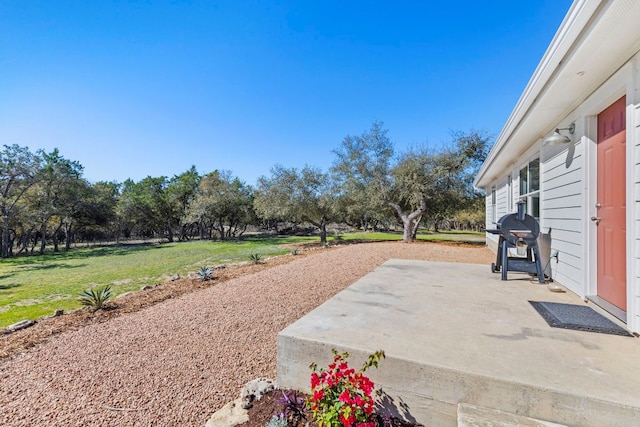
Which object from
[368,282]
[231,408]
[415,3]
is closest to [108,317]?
[231,408]

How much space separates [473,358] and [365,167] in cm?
1402

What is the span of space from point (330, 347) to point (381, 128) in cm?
1469

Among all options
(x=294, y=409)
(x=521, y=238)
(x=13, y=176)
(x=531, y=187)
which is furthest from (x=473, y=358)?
(x=13, y=176)

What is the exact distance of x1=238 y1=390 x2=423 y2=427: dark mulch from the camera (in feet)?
5.25

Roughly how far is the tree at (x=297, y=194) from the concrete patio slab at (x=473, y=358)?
13.0m

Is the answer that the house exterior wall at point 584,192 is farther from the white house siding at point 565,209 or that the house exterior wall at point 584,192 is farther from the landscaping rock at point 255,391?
the landscaping rock at point 255,391

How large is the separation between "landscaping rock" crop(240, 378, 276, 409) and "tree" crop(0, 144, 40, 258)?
22.5 metres

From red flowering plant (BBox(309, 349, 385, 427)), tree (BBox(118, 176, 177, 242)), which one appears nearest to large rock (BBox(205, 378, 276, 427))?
red flowering plant (BBox(309, 349, 385, 427))

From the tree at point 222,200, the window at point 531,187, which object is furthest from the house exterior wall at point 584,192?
the tree at point 222,200

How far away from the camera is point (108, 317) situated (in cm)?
420

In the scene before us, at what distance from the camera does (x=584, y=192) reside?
2801 millimetres

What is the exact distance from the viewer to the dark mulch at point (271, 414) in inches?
63.0

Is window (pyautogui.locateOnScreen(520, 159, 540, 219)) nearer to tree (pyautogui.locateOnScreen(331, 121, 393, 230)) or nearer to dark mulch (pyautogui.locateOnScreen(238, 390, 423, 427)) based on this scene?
dark mulch (pyautogui.locateOnScreen(238, 390, 423, 427))

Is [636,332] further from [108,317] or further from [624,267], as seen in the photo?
[108,317]
